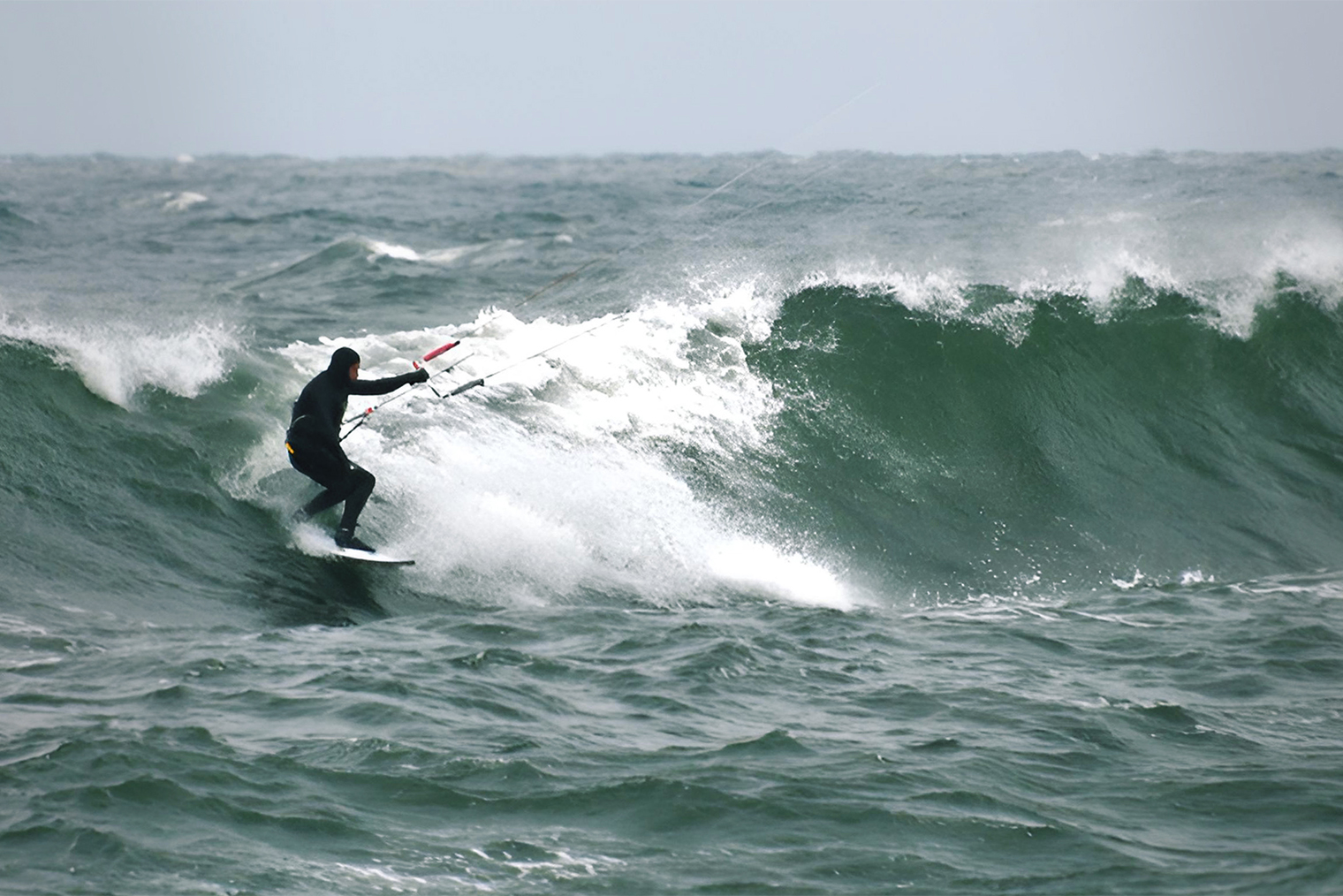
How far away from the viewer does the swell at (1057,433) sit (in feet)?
37.7

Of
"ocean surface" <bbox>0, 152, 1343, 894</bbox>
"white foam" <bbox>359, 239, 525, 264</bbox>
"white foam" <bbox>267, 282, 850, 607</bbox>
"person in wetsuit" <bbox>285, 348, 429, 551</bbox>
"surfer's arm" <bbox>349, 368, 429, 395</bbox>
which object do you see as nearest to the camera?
"ocean surface" <bbox>0, 152, 1343, 894</bbox>

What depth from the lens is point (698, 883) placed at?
5.28 metres

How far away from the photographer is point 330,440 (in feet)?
30.7

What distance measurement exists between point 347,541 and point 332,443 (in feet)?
2.33

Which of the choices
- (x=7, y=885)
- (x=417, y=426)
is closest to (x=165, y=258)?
(x=417, y=426)

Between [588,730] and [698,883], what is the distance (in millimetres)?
1548

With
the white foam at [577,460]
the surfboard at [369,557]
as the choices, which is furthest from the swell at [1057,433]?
the surfboard at [369,557]

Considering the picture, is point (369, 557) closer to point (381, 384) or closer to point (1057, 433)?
point (381, 384)

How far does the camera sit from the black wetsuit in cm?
930

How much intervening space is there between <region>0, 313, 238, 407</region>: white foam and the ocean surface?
0.17 ft

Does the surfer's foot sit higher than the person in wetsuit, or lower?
lower

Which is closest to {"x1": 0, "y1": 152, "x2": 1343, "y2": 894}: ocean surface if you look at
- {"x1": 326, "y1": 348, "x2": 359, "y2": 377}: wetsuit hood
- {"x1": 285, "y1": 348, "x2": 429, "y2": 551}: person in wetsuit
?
{"x1": 285, "y1": 348, "x2": 429, "y2": 551}: person in wetsuit

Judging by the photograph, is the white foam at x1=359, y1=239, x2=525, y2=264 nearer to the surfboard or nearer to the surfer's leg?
the surfer's leg

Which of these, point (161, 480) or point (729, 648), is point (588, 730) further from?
point (161, 480)
